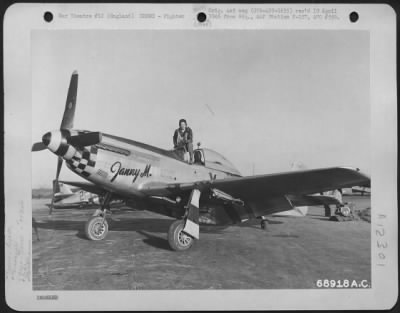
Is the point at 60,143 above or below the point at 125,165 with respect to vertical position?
above

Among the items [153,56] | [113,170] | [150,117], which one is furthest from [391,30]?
[113,170]

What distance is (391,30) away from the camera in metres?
2.21

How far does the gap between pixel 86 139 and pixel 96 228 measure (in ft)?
3.07

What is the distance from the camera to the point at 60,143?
84.4 inches

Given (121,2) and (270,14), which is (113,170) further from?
(270,14)

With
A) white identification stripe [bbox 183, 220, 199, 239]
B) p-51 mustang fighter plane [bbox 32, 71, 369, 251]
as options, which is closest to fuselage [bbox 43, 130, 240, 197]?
p-51 mustang fighter plane [bbox 32, 71, 369, 251]

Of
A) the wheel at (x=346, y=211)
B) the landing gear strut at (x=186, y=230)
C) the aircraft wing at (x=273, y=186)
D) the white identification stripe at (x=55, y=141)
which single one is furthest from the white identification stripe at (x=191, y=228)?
the wheel at (x=346, y=211)

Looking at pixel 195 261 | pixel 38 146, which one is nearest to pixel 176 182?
pixel 195 261

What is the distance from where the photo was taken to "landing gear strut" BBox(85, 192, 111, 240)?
2.69 metres

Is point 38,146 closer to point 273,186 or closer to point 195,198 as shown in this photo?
point 195,198

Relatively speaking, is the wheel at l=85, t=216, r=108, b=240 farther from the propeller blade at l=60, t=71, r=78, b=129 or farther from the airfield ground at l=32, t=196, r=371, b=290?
the propeller blade at l=60, t=71, r=78, b=129

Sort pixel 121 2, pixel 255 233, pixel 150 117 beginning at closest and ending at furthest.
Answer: pixel 121 2 < pixel 150 117 < pixel 255 233

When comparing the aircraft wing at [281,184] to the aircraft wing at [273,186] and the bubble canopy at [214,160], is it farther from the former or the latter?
the bubble canopy at [214,160]

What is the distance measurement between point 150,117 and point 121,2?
0.84 meters
